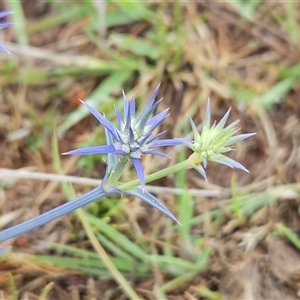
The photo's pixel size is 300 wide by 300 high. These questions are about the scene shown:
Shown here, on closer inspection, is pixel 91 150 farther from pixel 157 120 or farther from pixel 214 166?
pixel 214 166

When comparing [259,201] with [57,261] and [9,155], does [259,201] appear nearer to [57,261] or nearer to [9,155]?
[57,261]

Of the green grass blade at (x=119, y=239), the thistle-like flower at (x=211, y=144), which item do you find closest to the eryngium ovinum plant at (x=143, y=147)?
the thistle-like flower at (x=211, y=144)

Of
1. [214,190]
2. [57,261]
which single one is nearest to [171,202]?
[214,190]

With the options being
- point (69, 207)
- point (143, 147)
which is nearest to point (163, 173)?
point (143, 147)

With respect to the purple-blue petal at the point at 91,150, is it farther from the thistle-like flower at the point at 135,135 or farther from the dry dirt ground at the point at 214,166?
the dry dirt ground at the point at 214,166

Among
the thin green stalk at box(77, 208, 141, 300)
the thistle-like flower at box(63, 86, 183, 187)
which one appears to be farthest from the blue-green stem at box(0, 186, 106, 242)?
the thin green stalk at box(77, 208, 141, 300)

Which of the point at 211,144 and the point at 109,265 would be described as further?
the point at 109,265

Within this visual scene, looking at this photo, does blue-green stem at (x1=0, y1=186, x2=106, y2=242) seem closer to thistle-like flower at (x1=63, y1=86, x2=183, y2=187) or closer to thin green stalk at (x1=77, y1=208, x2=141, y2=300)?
thistle-like flower at (x1=63, y1=86, x2=183, y2=187)

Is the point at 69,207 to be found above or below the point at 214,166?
below

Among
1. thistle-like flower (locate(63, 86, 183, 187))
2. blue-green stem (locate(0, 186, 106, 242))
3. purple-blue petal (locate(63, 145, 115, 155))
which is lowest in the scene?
blue-green stem (locate(0, 186, 106, 242))

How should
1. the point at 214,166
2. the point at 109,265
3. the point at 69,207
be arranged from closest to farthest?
1. the point at 69,207
2. the point at 109,265
3. the point at 214,166

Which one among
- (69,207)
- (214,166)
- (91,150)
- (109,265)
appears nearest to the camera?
(91,150)
